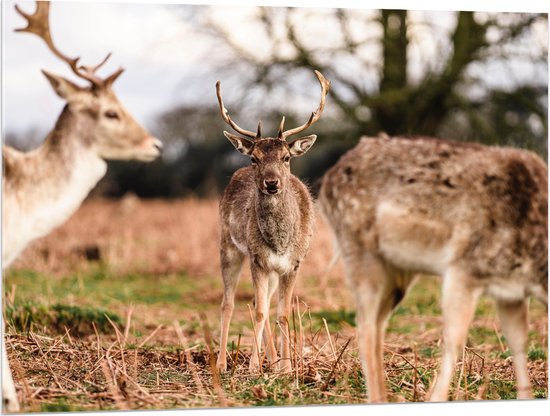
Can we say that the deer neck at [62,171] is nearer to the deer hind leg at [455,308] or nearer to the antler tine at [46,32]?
the antler tine at [46,32]

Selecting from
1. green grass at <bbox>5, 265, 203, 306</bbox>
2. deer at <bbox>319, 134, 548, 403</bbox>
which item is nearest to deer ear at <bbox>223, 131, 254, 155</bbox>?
deer at <bbox>319, 134, 548, 403</bbox>

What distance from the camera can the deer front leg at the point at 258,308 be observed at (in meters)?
5.86

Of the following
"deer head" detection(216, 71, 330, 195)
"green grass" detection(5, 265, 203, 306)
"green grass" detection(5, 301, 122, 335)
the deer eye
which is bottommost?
"green grass" detection(5, 265, 203, 306)

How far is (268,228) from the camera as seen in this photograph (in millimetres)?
5809

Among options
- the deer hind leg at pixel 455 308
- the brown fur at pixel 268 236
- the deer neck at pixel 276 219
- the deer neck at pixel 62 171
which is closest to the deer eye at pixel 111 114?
the deer neck at pixel 62 171

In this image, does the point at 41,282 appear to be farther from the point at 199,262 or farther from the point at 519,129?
the point at 519,129

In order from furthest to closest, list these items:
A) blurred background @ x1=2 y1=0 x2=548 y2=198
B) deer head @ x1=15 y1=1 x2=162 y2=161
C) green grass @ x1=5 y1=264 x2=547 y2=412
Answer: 1. blurred background @ x1=2 y1=0 x2=548 y2=198
2. green grass @ x1=5 y1=264 x2=547 y2=412
3. deer head @ x1=15 y1=1 x2=162 y2=161

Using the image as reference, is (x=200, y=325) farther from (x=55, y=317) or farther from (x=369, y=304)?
(x=369, y=304)

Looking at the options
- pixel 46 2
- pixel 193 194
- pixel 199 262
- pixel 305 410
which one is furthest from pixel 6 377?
pixel 193 194

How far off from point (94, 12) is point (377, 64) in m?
5.96

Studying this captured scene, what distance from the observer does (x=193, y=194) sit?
15742 millimetres

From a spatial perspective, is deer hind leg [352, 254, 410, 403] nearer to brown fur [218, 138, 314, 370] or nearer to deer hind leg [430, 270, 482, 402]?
deer hind leg [430, 270, 482, 402]

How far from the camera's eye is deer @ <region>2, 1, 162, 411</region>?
5.13 m

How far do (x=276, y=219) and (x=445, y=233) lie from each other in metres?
1.20
